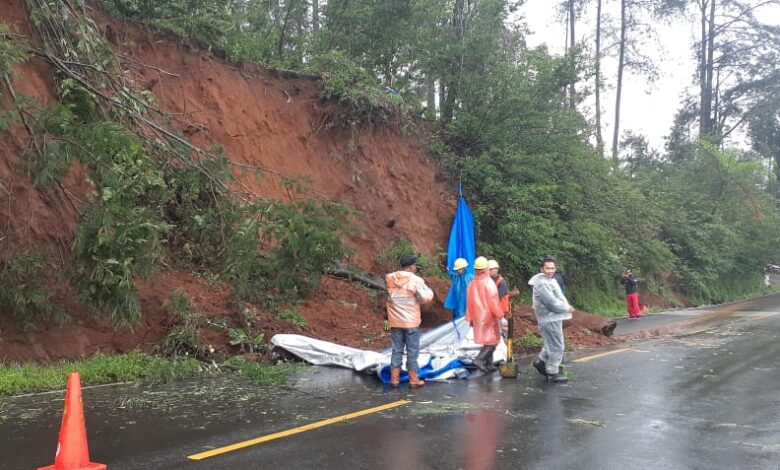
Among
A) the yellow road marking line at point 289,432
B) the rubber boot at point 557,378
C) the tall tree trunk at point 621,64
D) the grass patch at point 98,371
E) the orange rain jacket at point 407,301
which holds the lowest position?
the yellow road marking line at point 289,432

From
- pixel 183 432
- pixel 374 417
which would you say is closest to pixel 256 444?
pixel 183 432

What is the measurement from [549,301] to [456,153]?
1231cm

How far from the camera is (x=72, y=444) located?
4.59m

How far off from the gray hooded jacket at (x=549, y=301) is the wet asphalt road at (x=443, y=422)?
88 cm

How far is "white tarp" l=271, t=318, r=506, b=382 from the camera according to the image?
8852 mm

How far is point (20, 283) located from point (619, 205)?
20.6 meters

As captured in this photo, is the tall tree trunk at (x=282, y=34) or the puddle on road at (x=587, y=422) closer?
the puddle on road at (x=587, y=422)

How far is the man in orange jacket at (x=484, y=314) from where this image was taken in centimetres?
928

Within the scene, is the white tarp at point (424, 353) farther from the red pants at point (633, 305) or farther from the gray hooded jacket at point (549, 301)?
the red pants at point (633, 305)

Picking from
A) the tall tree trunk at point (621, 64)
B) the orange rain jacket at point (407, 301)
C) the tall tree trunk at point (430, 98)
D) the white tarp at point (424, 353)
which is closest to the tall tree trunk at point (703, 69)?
the tall tree trunk at point (621, 64)

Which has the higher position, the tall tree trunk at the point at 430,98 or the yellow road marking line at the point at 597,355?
the tall tree trunk at the point at 430,98

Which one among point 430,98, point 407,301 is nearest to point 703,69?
point 430,98

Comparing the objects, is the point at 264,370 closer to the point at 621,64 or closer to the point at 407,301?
the point at 407,301

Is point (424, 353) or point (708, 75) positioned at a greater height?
point (708, 75)
